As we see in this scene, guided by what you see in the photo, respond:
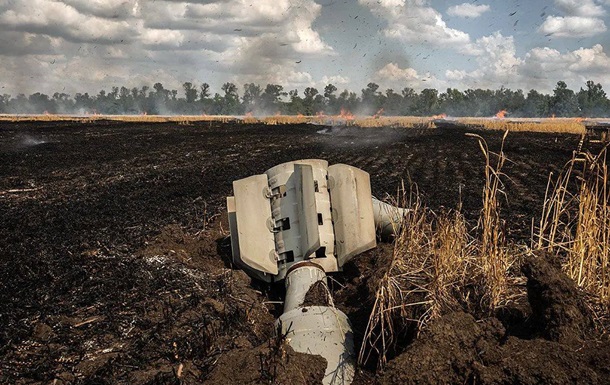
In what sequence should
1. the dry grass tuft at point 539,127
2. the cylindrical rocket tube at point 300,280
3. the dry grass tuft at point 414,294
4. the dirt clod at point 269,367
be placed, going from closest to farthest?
the dirt clod at point 269,367, the dry grass tuft at point 414,294, the cylindrical rocket tube at point 300,280, the dry grass tuft at point 539,127

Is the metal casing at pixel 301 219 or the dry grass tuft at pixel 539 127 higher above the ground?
the metal casing at pixel 301 219

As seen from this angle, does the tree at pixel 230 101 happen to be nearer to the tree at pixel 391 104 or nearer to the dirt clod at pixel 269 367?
the tree at pixel 391 104

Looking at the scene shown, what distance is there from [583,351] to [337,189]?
2920 millimetres

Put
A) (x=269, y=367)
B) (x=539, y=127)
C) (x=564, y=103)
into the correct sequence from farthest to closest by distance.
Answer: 1. (x=564, y=103)
2. (x=539, y=127)
3. (x=269, y=367)

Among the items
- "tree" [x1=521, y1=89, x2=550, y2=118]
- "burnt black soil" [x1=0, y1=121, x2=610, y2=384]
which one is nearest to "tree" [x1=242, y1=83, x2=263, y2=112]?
"tree" [x1=521, y1=89, x2=550, y2=118]

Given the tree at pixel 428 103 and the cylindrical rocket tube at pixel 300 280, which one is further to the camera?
the tree at pixel 428 103

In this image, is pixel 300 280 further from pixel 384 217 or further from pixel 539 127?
pixel 539 127

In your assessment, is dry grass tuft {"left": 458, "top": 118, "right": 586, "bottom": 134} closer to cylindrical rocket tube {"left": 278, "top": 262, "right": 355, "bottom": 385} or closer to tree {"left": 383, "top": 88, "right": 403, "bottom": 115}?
cylindrical rocket tube {"left": 278, "top": 262, "right": 355, "bottom": 385}

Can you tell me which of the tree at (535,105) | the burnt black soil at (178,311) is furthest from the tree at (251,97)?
the burnt black soil at (178,311)

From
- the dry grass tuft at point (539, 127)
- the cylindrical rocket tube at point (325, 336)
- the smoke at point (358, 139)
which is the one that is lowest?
the dry grass tuft at point (539, 127)

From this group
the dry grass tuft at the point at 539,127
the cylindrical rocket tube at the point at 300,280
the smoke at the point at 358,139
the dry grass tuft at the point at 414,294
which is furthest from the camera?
the dry grass tuft at the point at 539,127

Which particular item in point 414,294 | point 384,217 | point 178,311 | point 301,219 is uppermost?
point 301,219

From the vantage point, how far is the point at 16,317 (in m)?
4.15

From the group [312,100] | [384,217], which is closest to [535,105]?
[312,100]
